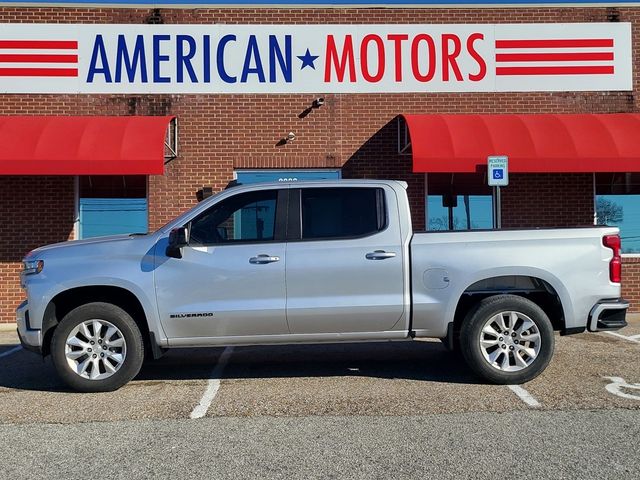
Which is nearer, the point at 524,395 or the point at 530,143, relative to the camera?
the point at 524,395

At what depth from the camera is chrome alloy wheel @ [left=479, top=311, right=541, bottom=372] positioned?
5742 mm

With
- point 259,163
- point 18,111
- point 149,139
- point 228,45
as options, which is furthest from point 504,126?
point 18,111

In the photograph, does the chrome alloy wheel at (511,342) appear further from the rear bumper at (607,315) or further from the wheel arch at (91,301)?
the wheel arch at (91,301)

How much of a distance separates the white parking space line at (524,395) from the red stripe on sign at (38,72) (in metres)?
9.54

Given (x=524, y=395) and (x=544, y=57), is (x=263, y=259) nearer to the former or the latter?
(x=524, y=395)

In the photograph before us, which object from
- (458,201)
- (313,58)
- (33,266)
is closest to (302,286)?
(33,266)

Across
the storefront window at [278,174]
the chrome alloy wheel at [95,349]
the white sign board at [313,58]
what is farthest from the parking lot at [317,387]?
the white sign board at [313,58]

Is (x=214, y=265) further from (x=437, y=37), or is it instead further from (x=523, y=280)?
(x=437, y=37)

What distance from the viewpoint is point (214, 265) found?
5.64m

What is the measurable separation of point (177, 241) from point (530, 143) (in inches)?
270

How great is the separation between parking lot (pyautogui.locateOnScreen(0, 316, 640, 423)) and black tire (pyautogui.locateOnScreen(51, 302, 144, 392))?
0.43 feet

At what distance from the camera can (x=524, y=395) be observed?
5469 millimetres

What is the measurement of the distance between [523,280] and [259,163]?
254 inches

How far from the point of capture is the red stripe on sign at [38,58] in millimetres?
11094
